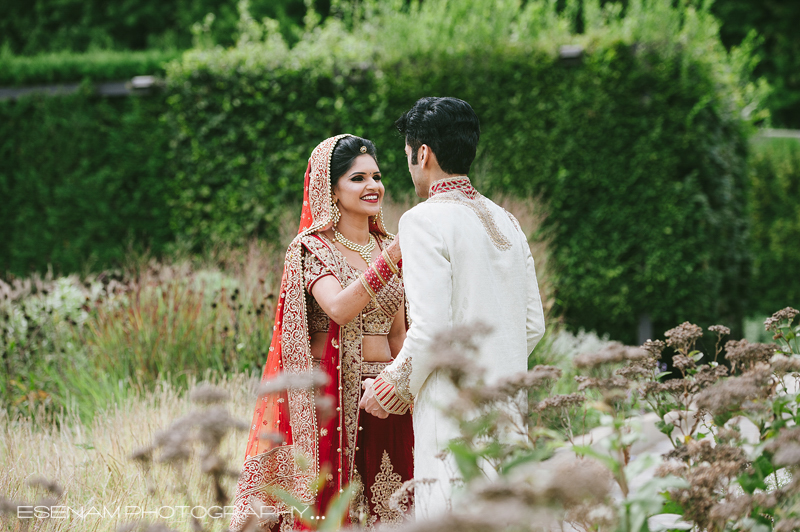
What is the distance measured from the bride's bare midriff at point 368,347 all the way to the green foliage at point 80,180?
640 centimetres

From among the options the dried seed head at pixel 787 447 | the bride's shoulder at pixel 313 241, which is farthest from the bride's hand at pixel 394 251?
the dried seed head at pixel 787 447

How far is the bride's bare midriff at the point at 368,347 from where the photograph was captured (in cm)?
256

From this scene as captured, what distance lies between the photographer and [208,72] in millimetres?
7746

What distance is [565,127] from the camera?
688 centimetres

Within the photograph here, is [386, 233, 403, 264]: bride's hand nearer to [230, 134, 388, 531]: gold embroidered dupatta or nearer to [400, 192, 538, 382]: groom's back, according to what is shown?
[400, 192, 538, 382]: groom's back

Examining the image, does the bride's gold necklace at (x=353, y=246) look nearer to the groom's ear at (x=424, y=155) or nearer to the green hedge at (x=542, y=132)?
the groom's ear at (x=424, y=155)

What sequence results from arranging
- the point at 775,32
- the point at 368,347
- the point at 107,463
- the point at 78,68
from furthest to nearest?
1. the point at 775,32
2. the point at 78,68
3. the point at 107,463
4. the point at 368,347

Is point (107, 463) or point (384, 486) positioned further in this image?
point (107, 463)

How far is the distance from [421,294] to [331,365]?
75 cm

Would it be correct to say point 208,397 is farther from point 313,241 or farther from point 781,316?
point 781,316

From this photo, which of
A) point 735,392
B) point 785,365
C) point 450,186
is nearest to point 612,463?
point 735,392

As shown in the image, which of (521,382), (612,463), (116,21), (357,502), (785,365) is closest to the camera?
(612,463)

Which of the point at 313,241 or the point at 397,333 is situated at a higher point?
the point at 313,241

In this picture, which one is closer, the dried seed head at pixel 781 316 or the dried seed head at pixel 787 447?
the dried seed head at pixel 787 447
